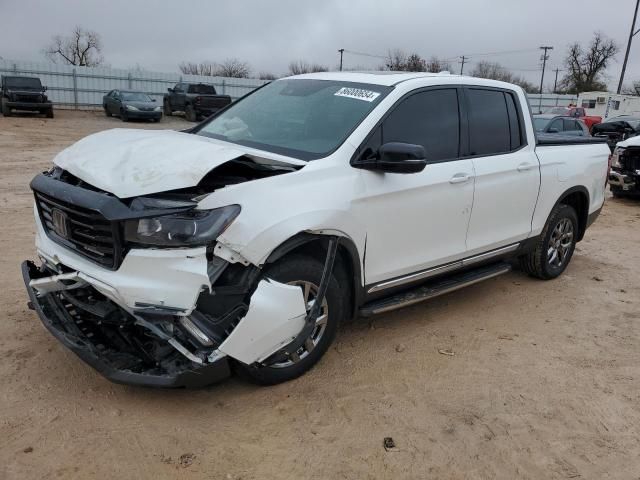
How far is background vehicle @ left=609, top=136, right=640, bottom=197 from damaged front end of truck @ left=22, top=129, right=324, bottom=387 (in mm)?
10285

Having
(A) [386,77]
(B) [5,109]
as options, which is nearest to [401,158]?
(A) [386,77]

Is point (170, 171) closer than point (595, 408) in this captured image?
Yes

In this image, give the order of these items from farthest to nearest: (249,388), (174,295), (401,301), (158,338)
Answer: (401,301) → (249,388) → (158,338) → (174,295)

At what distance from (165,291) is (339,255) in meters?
1.18

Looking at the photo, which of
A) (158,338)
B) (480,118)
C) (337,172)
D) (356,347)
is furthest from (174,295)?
(480,118)

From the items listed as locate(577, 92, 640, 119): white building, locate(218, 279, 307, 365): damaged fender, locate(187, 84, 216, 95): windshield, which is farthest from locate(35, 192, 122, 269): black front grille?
locate(577, 92, 640, 119): white building

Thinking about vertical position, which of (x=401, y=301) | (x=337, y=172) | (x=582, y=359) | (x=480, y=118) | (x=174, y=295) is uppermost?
(x=480, y=118)

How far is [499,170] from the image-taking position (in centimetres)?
471

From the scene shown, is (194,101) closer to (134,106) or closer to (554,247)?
(134,106)

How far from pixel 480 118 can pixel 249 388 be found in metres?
2.83

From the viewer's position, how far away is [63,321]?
3279mm

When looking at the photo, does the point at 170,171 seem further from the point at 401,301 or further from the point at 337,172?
the point at 401,301

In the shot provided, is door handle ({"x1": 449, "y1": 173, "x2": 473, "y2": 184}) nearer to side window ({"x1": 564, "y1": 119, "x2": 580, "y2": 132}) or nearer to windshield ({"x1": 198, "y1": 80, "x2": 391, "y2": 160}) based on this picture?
windshield ({"x1": 198, "y1": 80, "x2": 391, "y2": 160})

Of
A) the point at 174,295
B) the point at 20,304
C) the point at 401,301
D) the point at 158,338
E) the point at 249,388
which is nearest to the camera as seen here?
the point at 174,295
